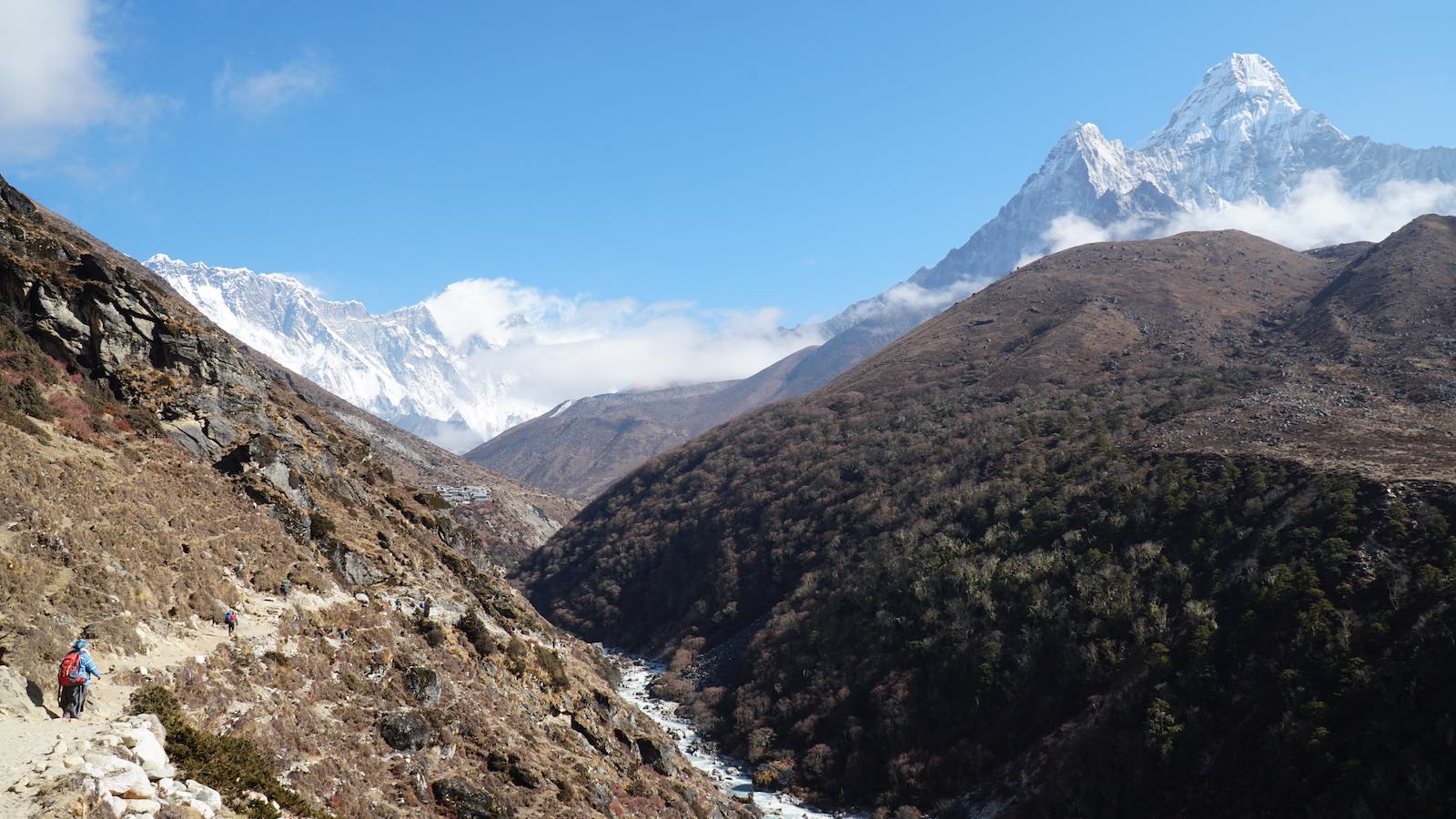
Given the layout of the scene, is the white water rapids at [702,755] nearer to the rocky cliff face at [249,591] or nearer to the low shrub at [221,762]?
the rocky cliff face at [249,591]

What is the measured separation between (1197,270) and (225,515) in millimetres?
197906

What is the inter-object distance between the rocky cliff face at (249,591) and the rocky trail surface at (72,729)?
0.19 metres

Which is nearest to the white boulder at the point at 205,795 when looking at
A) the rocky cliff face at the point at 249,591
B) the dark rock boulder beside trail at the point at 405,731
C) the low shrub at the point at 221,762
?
the low shrub at the point at 221,762

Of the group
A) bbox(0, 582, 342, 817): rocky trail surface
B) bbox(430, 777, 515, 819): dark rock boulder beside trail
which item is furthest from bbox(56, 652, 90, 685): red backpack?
bbox(430, 777, 515, 819): dark rock boulder beside trail

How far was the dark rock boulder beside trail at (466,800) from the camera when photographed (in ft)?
73.5

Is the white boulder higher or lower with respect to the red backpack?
lower

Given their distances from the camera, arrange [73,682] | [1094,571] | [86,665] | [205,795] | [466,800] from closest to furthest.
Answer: [205,795] < [73,682] < [86,665] < [466,800] < [1094,571]

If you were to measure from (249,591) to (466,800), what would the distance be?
11171mm

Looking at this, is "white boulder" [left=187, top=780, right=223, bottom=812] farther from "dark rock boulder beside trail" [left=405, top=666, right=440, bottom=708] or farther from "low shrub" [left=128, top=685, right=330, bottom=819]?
"dark rock boulder beside trail" [left=405, top=666, right=440, bottom=708]

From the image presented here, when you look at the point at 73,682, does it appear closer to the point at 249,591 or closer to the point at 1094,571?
the point at 249,591

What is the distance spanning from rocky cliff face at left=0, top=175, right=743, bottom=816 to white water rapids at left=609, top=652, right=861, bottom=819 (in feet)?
39.8

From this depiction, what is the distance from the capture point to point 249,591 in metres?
26.0

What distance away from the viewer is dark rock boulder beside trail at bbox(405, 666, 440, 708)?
2681 cm

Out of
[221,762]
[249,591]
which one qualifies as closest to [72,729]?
[221,762]
